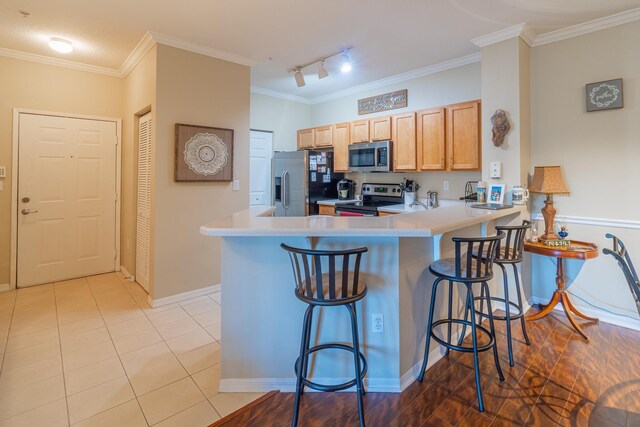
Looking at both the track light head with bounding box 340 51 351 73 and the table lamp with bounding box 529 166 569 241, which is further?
the track light head with bounding box 340 51 351 73

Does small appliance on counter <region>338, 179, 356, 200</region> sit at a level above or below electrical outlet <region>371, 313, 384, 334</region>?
above

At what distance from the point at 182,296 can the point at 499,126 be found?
11.8 feet

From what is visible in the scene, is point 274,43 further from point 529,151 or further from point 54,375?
point 54,375

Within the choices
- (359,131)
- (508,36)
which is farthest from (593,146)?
(359,131)

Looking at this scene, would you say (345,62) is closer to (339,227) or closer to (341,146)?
(341,146)

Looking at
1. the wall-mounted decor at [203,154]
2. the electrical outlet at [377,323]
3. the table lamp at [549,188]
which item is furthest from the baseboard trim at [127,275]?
the table lamp at [549,188]

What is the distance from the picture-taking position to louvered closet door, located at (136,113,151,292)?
142 inches

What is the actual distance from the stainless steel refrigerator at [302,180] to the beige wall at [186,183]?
1.15m

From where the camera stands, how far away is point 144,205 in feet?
12.4

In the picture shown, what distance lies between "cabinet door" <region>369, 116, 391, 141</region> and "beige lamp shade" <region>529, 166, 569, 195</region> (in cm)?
186

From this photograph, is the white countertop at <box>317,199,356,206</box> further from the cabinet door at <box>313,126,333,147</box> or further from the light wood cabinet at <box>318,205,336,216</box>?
the cabinet door at <box>313,126,333,147</box>

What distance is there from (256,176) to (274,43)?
223 centimetres

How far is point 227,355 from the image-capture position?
2006mm

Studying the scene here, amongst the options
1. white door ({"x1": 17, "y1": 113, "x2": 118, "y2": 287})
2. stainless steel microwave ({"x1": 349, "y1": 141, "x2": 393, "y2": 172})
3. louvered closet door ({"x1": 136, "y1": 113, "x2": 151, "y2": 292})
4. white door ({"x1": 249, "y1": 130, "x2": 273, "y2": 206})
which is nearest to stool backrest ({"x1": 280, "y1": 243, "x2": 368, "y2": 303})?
louvered closet door ({"x1": 136, "y1": 113, "x2": 151, "y2": 292})
